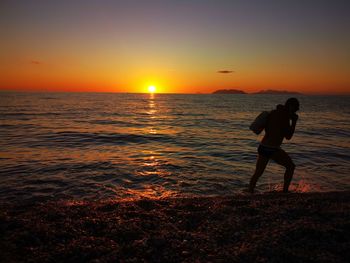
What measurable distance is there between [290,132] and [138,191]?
444 cm

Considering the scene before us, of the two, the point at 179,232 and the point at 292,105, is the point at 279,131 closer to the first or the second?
the point at 292,105

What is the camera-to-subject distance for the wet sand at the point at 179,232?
3347 millimetres

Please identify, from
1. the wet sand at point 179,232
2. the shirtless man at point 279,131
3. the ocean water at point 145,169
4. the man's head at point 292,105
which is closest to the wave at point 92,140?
the ocean water at point 145,169

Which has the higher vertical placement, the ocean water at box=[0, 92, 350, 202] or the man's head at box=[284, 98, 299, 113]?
the man's head at box=[284, 98, 299, 113]

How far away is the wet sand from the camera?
11.0 ft

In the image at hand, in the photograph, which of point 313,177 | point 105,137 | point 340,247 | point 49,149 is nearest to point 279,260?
point 340,247

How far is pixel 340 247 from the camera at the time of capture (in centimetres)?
345

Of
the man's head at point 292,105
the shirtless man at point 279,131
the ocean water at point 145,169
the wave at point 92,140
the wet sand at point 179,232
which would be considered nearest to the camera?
the wet sand at point 179,232

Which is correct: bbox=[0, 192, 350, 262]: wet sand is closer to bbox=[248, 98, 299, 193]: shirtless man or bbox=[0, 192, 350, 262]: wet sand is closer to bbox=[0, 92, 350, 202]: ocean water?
bbox=[248, 98, 299, 193]: shirtless man

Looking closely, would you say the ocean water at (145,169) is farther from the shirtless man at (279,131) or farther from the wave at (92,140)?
the shirtless man at (279,131)

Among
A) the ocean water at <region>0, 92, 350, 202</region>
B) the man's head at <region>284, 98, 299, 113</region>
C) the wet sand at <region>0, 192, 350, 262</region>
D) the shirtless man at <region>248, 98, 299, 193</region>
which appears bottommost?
the ocean water at <region>0, 92, 350, 202</region>

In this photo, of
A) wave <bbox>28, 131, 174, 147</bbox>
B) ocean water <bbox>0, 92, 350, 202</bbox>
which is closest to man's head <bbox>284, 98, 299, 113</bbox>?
ocean water <bbox>0, 92, 350, 202</bbox>

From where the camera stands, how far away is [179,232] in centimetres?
405

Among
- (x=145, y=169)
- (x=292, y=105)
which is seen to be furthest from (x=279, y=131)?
(x=145, y=169)
